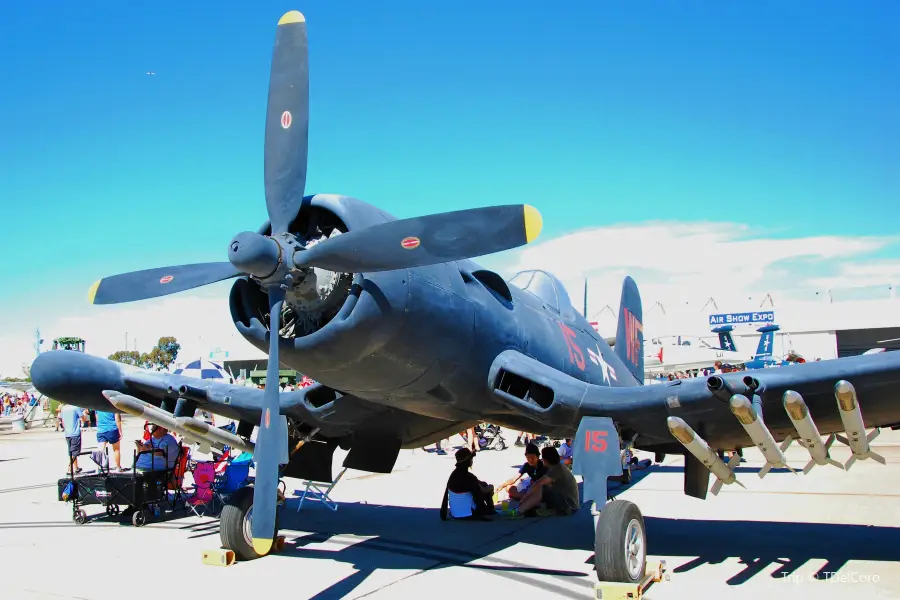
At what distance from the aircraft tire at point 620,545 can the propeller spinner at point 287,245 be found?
2672 millimetres

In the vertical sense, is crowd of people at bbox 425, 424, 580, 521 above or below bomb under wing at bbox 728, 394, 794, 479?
below

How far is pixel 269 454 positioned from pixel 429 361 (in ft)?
4.86

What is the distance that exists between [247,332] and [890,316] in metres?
64.9

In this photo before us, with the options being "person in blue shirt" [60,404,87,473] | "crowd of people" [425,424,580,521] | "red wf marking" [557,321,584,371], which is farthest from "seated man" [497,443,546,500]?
"person in blue shirt" [60,404,87,473]

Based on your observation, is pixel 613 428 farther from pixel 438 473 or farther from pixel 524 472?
pixel 438 473

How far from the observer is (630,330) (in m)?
11.9

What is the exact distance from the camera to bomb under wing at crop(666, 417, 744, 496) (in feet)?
19.4

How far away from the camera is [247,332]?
5.55 meters

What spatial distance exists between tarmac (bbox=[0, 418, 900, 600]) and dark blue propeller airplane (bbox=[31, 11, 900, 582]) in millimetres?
706

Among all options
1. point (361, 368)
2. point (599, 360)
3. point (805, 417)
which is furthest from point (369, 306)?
point (599, 360)

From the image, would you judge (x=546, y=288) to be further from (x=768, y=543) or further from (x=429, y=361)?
(x=768, y=543)

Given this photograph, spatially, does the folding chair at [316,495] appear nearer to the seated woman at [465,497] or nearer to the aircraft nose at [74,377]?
the seated woman at [465,497]

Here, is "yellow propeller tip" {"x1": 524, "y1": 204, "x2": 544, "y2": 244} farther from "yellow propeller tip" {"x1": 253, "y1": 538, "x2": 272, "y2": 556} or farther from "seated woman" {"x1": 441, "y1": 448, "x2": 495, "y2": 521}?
"seated woman" {"x1": 441, "y1": 448, "x2": 495, "y2": 521}

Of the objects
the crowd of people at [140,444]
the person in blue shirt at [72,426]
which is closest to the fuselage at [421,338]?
the crowd of people at [140,444]
